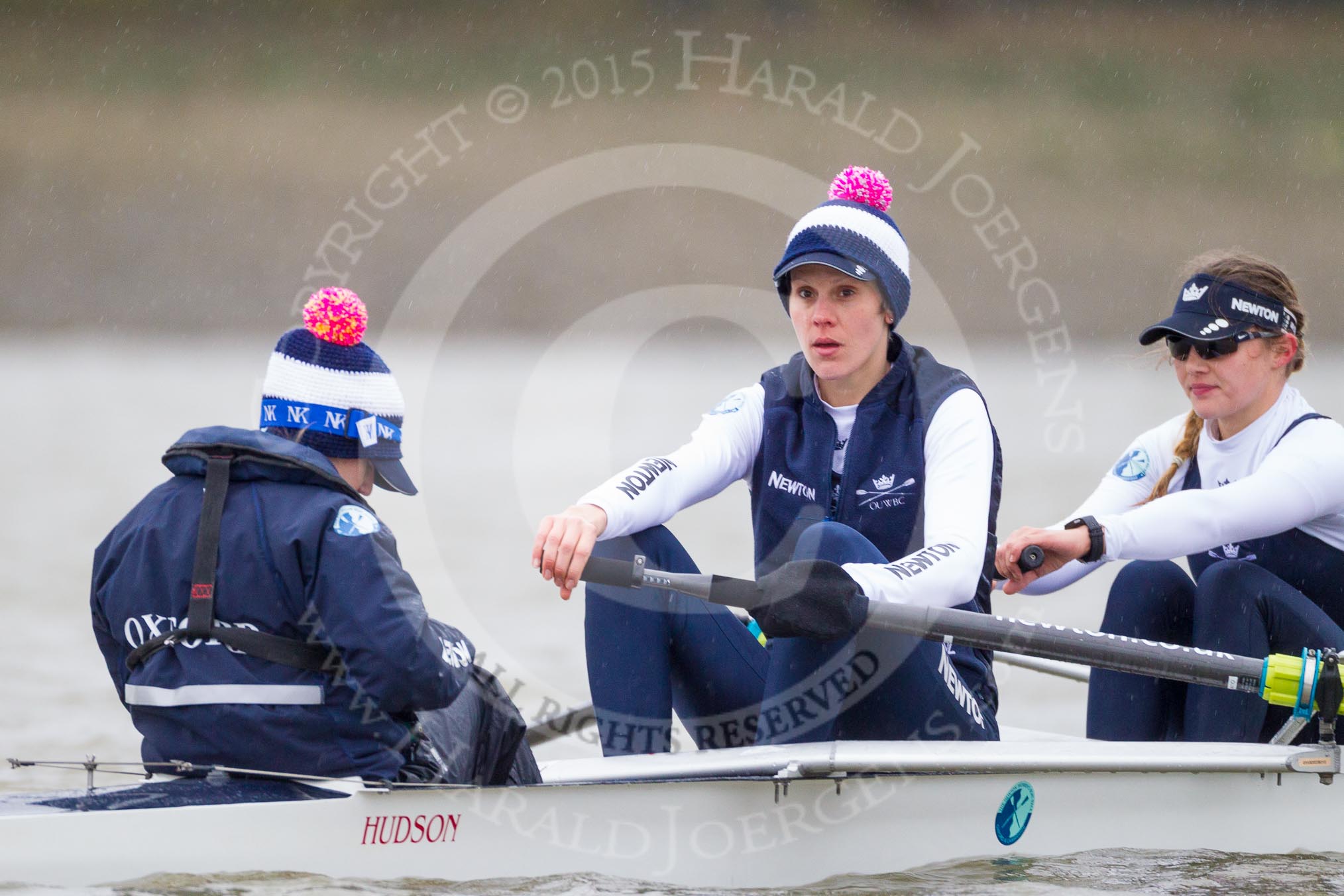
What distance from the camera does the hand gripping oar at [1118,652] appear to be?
10.1ft

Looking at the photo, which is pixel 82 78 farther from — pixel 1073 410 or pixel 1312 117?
pixel 1312 117

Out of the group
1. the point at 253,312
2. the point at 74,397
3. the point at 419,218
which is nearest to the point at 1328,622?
the point at 74,397

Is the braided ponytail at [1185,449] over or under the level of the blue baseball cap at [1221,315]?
under

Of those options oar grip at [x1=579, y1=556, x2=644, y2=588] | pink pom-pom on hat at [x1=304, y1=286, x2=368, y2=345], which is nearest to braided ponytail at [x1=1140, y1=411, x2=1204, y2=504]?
oar grip at [x1=579, y1=556, x2=644, y2=588]

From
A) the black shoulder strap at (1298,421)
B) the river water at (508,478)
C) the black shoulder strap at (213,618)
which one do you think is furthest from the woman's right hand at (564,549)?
the black shoulder strap at (1298,421)

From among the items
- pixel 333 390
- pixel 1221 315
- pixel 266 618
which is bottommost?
pixel 266 618

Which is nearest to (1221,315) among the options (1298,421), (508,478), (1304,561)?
(1298,421)

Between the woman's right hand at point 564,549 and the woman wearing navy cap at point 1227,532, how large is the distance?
117 cm

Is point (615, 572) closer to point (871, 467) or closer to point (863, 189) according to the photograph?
point (871, 467)

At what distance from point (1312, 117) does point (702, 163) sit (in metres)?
10.1

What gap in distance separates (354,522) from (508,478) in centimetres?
985

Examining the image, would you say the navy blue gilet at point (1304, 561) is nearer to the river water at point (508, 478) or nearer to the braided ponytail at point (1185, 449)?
the braided ponytail at point (1185, 449)

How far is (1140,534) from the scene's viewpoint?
362cm

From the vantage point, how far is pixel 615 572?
306 cm
